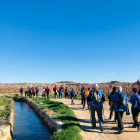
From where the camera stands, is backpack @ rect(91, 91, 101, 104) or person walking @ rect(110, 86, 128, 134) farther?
backpack @ rect(91, 91, 101, 104)

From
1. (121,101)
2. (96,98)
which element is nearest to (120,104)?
(121,101)

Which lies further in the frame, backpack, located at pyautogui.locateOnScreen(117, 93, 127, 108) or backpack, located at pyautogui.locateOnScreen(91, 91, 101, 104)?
backpack, located at pyautogui.locateOnScreen(91, 91, 101, 104)

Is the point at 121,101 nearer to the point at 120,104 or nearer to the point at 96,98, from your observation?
the point at 120,104

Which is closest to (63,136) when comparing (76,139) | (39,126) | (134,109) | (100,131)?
(76,139)

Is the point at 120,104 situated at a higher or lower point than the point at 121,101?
lower

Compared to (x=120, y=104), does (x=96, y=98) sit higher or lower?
higher

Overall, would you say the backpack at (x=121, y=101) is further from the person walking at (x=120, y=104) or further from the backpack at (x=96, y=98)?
the backpack at (x=96, y=98)

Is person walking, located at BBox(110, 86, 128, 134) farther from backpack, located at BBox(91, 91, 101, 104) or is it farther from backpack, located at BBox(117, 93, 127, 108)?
backpack, located at BBox(91, 91, 101, 104)

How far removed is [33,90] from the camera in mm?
24656

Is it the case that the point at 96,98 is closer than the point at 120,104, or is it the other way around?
the point at 120,104

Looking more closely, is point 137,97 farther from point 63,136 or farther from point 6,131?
point 6,131

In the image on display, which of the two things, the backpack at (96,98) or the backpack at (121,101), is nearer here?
the backpack at (121,101)

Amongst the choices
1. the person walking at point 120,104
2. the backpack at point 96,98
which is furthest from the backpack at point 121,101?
the backpack at point 96,98

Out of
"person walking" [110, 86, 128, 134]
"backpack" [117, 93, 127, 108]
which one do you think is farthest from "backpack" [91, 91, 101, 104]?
"backpack" [117, 93, 127, 108]
